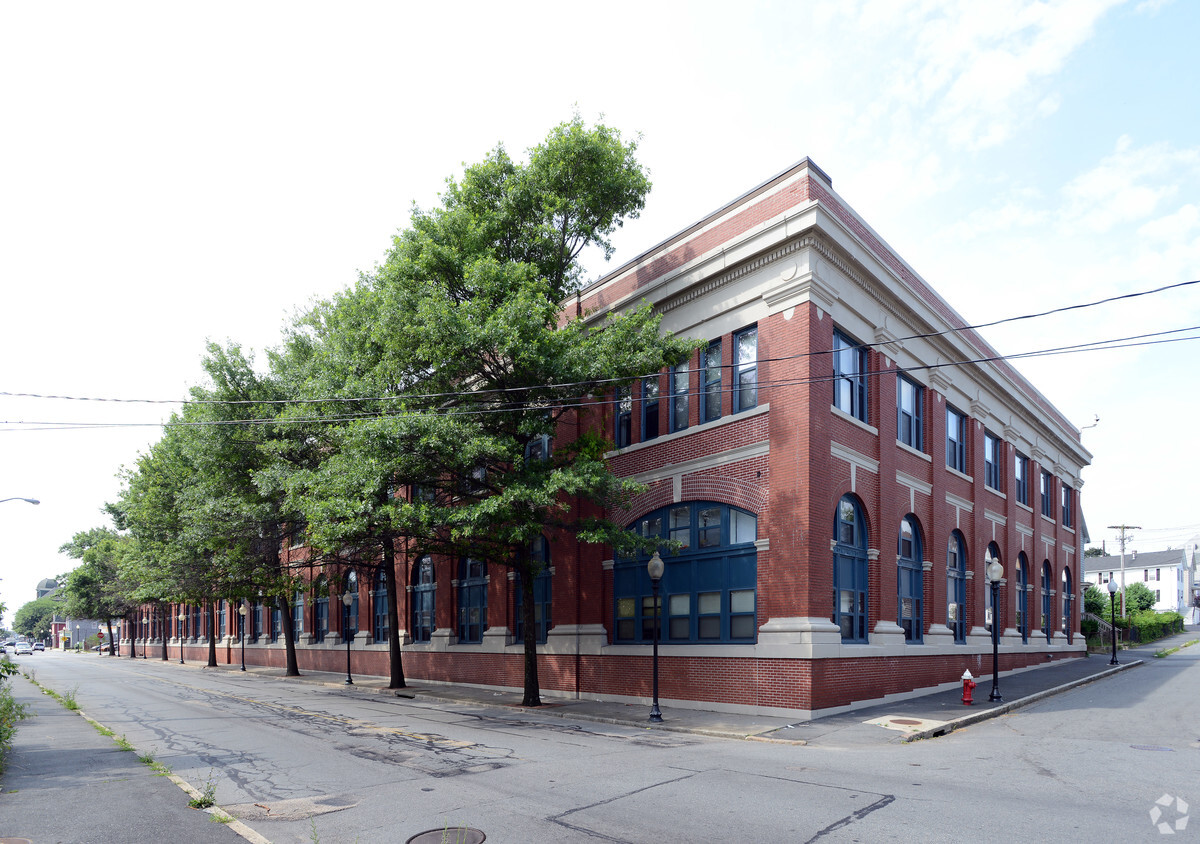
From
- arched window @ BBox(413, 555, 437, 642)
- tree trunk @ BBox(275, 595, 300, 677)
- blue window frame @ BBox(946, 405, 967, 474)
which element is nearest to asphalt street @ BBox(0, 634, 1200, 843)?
blue window frame @ BBox(946, 405, 967, 474)

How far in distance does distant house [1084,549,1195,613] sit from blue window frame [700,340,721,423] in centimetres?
10723

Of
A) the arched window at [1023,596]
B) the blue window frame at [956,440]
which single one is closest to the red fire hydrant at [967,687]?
the blue window frame at [956,440]

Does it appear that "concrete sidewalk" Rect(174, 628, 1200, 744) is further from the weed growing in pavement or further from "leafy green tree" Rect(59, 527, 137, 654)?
"leafy green tree" Rect(59, 527, 137, 654)

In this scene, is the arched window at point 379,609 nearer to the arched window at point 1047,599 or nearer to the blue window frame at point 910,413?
the blue window frame at point 910,413

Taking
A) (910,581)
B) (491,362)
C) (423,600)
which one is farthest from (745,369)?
(423,600)

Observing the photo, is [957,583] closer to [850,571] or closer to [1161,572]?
[850,571]

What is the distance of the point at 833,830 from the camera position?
27.6 ft

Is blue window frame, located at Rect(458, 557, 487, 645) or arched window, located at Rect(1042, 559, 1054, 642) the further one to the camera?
arched window, located at Rect(1042, 559, 1054, 642)

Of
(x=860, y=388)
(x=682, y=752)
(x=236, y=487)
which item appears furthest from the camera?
(x=236, y=487)

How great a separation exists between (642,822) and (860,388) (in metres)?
15.8

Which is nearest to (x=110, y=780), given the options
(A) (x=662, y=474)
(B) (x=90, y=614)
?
(A) (x=662, y=474)

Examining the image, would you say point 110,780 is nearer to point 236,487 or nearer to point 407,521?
point 407,521

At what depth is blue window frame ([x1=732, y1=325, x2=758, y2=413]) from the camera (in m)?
20.6

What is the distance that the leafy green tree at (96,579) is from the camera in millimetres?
61000
